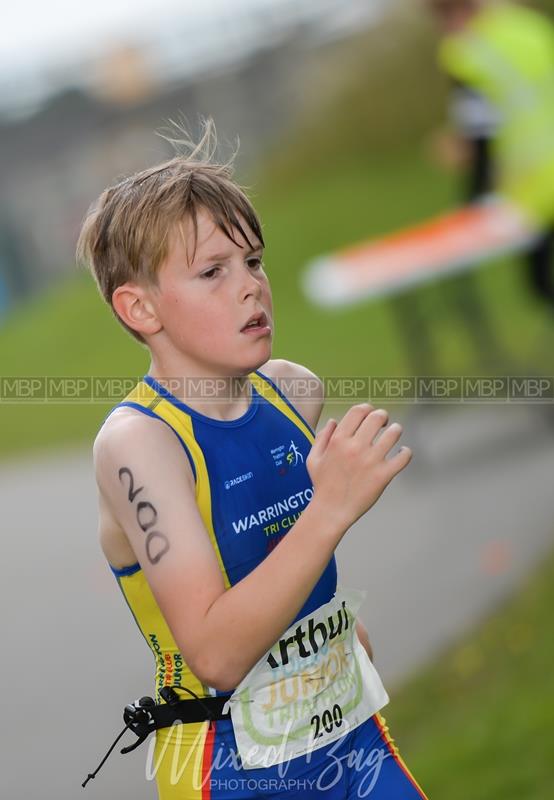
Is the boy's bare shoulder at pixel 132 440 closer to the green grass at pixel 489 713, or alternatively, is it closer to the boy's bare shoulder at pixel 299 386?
the boy's bare shoulder at pixel 299 386

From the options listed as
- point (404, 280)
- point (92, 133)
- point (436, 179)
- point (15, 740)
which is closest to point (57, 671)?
point (15, 740)

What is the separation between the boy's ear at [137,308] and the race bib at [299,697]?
51 centimetres

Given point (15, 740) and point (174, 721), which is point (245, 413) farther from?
point (15, 740)

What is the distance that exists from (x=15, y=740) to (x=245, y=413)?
2.68 metres

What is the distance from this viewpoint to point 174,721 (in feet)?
6.96

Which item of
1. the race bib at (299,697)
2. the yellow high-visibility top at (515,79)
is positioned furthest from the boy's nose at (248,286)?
the yellow high-visibility top at (515,79)

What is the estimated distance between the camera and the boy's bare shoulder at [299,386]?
7.63 ft

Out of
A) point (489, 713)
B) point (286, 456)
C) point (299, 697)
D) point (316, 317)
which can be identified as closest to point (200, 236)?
point (286, 456)

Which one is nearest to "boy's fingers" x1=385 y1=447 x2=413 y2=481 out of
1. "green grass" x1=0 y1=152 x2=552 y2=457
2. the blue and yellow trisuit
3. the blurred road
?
the blue and yellow trisuit

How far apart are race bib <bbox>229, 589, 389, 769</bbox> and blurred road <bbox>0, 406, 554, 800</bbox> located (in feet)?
5.98

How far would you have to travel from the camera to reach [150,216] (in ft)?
6.74

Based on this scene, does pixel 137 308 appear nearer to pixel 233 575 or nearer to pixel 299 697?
pixel 233 575

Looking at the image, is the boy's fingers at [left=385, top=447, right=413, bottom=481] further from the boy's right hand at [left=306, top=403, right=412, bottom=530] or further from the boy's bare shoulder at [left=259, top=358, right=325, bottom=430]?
the boy's bare shoulder at [left=259, top=358, right=325, bottom=430]

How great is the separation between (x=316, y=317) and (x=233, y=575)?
10.4 m
